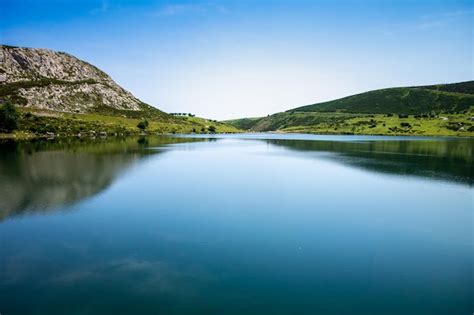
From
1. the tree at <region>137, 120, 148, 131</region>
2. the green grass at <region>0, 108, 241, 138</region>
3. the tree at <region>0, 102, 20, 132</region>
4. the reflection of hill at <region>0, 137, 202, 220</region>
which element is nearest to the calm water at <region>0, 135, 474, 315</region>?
the reflection of hill at <region>0, 137, 202, 220</region>

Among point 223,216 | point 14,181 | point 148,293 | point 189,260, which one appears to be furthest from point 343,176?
point 14,181

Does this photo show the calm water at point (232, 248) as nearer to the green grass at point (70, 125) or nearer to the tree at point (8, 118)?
the tree at point (8, 118)

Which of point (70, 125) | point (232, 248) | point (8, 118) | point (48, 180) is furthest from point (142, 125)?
point (232, 248)

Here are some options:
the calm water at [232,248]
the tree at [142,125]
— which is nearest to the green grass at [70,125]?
the tree at [142,125]

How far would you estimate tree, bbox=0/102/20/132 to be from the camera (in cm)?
9825

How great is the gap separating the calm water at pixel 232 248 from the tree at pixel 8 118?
75728 millimetres

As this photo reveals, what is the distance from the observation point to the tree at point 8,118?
98.2 metres

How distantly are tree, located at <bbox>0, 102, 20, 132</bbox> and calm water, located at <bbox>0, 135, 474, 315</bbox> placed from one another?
75.7m

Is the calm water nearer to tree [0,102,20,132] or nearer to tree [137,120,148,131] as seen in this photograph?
tree [0,102,20,132]

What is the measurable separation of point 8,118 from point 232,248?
111m

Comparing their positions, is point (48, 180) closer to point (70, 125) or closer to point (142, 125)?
point (70, 125)

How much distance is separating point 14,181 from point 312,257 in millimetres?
37107

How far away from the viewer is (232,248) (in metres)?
18.6

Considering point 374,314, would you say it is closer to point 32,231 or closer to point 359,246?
point 359,246
